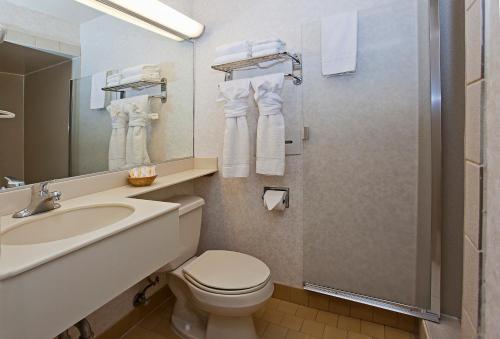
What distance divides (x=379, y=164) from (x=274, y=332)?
1082mm


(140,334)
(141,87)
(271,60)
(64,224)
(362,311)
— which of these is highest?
(271,60)

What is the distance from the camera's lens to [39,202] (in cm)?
100

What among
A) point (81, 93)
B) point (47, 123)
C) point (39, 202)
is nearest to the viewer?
point (39, 202)

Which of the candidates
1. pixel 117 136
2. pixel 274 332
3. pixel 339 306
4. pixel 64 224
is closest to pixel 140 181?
pixel 117 136

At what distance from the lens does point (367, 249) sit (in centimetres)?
148

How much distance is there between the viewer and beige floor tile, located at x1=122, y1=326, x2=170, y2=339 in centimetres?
149

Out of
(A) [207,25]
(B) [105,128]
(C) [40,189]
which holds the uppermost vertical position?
(A) [207,25]

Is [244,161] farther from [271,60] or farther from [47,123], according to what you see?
[47,123]

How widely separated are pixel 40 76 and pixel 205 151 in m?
1.01

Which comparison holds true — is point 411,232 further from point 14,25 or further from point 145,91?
point 14,25

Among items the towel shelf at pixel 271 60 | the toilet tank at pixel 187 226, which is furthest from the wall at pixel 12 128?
the towel shelf at pixel 271 60

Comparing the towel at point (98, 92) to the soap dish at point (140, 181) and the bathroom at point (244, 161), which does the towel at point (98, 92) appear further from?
the soap dish at point (140, 181)

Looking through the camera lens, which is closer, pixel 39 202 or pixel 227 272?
pixel 39 202

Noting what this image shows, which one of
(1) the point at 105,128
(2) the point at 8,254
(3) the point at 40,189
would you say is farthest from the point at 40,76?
(2) the point at 8,254
